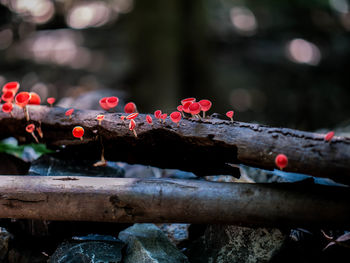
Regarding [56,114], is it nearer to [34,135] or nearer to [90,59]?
[34,135]

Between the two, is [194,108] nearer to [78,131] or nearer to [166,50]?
[78,131]

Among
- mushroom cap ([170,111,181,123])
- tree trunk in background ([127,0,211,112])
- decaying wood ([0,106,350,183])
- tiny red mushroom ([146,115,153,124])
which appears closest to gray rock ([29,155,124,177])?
decaying wood ([0,106,350,183])

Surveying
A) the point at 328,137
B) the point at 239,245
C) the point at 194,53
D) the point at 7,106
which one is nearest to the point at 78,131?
A: the point at 7,106

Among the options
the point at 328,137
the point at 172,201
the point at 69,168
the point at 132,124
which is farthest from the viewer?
the point at 69,168

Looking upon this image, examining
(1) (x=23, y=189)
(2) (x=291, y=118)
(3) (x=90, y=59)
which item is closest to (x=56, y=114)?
(1) (x=23, y=189)

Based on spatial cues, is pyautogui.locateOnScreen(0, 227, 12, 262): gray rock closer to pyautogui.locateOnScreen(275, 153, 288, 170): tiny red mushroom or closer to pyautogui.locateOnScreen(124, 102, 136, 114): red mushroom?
pyautogui.locateOnScreen(124, 102, 136, 114): red mushroom

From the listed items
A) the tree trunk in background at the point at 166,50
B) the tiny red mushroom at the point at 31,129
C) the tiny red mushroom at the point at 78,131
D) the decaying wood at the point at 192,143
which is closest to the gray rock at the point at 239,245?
the decaying wood at the point at 192,143
